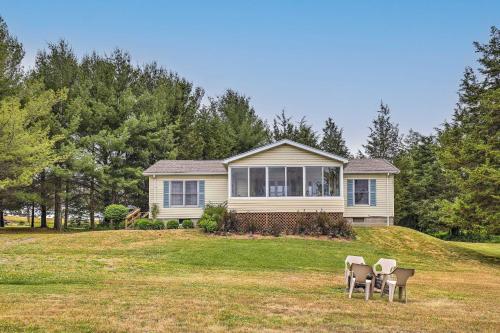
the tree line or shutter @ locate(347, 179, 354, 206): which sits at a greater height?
the tree line

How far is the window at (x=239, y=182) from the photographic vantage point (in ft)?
94.8

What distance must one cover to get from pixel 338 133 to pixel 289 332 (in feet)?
153

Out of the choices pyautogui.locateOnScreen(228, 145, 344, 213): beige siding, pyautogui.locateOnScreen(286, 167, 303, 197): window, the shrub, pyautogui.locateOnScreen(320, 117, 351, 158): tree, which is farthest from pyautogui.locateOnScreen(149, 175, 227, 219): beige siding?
pyautogui.locateOnScreen(320, 117, 351, 158): tree

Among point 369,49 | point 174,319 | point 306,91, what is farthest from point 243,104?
point 174,319

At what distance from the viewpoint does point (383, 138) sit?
2295 inches

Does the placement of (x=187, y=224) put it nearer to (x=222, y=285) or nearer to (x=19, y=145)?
(x=19, y=145)

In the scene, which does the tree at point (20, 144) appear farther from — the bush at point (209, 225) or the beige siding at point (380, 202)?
the beige siding at point (380, 202)

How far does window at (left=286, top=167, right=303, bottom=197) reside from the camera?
28.2 m

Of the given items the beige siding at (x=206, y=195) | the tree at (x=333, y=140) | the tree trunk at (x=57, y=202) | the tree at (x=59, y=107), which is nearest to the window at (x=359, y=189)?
the beige siding at (x=206, y=195)

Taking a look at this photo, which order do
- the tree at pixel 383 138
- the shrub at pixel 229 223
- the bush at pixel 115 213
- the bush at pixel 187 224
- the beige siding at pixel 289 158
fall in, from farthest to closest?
the tree at pixel 383 138 → the bush at pixel 115 213 → the bush at pixel 187 224 → the beige siding at pixel 289 158 → the shrub at pixel 229 223

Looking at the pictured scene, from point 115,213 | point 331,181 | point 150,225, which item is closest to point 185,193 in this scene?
point 150,225

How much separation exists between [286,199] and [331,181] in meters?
2.83

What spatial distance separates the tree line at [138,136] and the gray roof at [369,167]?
315 cm

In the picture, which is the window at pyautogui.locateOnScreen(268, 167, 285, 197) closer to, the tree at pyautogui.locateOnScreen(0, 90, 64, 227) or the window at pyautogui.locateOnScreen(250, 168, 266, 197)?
the window at pyautogui.locateOnScreen(250, 168, 266, 197)
